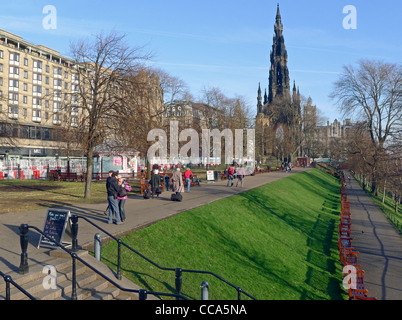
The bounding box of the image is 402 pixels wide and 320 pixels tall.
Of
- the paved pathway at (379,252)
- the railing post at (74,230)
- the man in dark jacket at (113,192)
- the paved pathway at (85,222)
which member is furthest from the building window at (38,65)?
the railing post at (74,230)

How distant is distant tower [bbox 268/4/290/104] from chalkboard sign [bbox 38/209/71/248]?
113189 mm

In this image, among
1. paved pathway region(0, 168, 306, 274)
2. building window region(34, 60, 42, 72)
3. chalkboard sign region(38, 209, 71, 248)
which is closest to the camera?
paved pathway region(0, 168, 306, 274)

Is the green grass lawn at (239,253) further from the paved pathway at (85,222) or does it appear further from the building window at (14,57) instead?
the building window at (14,57)

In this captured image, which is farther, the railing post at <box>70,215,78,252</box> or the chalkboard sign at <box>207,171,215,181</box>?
the chalkboard sign at <box>207,171,215,181</box>

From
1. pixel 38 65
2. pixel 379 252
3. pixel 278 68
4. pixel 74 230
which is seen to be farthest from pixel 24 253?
pixel 278 68

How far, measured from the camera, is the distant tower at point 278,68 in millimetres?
118750

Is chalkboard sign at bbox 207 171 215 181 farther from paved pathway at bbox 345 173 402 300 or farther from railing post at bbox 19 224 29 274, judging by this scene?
railing post at bbox 19 224 29 274

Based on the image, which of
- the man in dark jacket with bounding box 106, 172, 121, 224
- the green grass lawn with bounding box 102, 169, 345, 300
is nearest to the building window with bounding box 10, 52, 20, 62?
the green grass lawn with bounding box 102, 169, 345, 300

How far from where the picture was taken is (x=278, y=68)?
121 metres

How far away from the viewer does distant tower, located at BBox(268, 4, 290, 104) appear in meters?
119

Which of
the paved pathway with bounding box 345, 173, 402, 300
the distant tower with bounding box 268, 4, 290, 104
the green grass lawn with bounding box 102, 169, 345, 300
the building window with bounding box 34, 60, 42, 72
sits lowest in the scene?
the paved pathway with bounding box 345, 173, 402, 300

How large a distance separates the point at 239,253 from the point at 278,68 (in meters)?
116

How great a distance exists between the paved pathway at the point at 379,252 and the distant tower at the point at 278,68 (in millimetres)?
92908

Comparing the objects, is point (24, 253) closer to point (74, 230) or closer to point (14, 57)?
point (74, 230)
